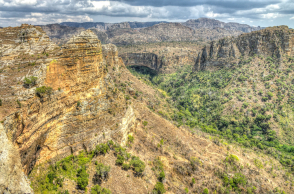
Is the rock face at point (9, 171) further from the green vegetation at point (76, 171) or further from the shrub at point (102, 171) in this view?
the shrub at point (102, 171)

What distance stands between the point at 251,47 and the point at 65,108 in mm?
115134

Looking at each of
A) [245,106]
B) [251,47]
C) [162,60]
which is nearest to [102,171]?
[245,106]

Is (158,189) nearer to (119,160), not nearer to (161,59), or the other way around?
(119,160)

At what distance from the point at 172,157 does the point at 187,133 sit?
550 inches

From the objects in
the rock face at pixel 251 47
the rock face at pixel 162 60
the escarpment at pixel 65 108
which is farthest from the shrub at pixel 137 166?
the rock face at pixel 162 60

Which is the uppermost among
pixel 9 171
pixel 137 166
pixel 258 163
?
pixel 9 171

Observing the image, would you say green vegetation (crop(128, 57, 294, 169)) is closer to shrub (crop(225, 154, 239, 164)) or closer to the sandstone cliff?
shrub (crop(225, 154, 239, 164))

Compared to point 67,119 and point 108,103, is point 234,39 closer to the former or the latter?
point 108,103

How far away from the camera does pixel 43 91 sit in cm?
2364

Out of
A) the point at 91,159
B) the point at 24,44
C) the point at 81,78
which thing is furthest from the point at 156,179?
the point at 24,44

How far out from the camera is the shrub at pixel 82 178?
26.2 meters

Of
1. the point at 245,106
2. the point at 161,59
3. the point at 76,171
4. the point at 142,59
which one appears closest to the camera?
the point at 76,171

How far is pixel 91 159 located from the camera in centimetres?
3119

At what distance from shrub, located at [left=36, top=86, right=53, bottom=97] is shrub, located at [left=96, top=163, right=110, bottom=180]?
48.8 ft
